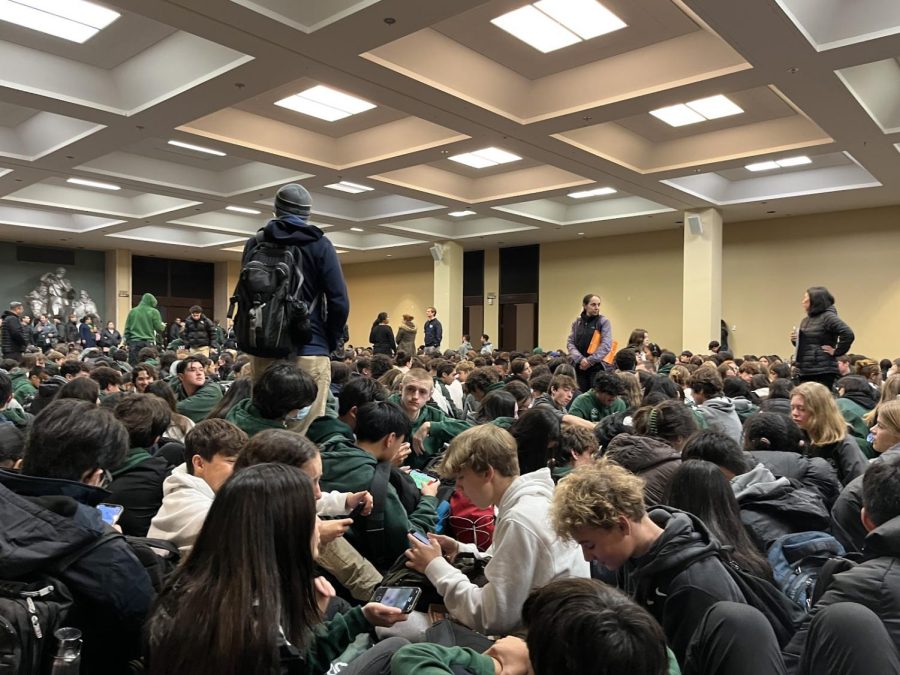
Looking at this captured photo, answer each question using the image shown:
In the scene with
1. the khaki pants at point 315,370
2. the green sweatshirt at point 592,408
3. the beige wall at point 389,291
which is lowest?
the green sweatshirt at point 592,408

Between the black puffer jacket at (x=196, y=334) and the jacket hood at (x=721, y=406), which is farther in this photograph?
the black puffer jacket at (x=196, y=334)

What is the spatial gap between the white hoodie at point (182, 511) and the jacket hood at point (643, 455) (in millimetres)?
1740

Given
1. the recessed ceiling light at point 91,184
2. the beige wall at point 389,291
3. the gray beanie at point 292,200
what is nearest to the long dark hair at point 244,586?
the gray beanie at point 292,200

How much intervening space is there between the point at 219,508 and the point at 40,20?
24.8 ft

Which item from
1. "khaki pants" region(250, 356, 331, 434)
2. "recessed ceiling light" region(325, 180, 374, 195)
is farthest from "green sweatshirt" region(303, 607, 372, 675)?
"recessed ceiling light" region(325, 180, 374, 195)

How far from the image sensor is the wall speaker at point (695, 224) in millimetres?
12914

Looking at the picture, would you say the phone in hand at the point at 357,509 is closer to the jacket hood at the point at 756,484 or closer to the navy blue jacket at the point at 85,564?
the navy blue jacket at the point at 85,564

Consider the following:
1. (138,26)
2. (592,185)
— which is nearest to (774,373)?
(592,185)

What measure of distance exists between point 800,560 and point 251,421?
2.23 meters

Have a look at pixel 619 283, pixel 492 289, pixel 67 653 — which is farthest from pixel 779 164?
pixel 67 653

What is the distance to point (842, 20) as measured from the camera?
5906 millimetres

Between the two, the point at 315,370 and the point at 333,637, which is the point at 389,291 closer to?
the point at 315,370

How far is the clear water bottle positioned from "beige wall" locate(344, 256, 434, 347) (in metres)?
18.9

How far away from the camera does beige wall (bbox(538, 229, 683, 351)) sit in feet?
51.7
